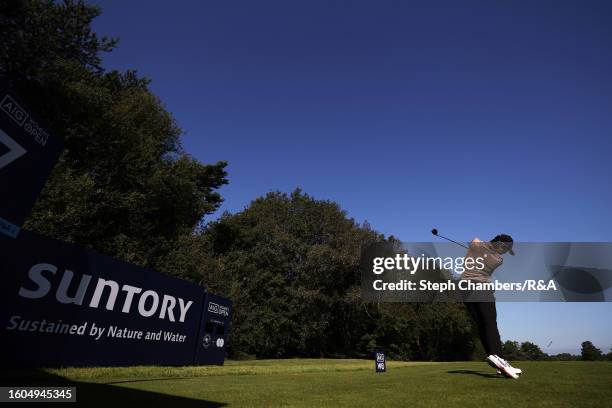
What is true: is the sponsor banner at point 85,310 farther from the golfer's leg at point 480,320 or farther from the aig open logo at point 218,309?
the golfer's leg at point 480,320

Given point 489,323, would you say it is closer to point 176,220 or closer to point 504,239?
point 504,239

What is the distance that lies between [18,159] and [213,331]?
1098 cm

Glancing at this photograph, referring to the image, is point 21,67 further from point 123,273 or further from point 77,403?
point 77,403

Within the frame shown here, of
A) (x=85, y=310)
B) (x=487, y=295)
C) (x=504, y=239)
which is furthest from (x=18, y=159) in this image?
(x=504, y=239)

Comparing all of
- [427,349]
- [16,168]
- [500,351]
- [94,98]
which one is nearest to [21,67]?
[94,98]

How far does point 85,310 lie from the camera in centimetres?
783

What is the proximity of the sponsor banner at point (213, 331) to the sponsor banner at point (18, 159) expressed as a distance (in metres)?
9.86

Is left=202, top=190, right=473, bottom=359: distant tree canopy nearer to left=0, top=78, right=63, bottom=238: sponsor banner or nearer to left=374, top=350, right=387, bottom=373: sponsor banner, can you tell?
left=374, top=350, right=387, bottom=373: sponsor banner

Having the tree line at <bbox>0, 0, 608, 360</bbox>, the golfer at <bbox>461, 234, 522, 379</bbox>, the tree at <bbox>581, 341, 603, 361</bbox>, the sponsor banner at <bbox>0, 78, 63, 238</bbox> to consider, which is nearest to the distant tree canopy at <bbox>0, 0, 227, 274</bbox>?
the tree line at <bbox>0, 0, 608, 360</bbox>

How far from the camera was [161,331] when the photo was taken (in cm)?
1029

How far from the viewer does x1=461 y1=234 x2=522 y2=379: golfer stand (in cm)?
627

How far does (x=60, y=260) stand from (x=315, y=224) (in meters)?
32.8

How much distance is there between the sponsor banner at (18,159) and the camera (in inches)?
119

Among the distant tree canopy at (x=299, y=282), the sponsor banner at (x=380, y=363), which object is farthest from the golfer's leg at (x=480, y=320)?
the distant tree canopy at (x=299, y=282)
